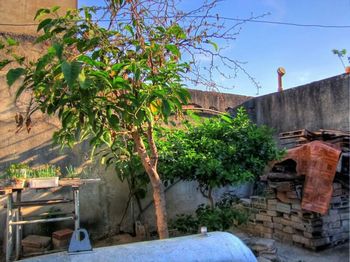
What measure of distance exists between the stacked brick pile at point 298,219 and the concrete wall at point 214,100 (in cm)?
211

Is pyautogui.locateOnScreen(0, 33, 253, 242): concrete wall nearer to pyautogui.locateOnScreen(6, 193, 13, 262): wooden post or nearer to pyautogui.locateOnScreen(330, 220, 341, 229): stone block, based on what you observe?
pyautogui.locateOnScreen(6, 193, 13, 262): wooden post

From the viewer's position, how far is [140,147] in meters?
2.53

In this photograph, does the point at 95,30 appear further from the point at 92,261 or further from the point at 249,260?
the point at 249,260

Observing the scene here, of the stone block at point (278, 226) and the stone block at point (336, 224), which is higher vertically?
the stone block at point (336, 224)

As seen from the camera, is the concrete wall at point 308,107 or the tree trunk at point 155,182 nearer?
the tree trunk at point 155,182

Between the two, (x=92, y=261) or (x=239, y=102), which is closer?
(x=92, y=261)

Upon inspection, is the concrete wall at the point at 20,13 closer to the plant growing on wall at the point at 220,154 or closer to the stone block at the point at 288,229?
the plant growing on wall at the point at 220,154

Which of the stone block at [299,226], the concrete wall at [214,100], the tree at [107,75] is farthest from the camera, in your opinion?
the concrete wall at [214,100]

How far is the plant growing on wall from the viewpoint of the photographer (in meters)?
3.35

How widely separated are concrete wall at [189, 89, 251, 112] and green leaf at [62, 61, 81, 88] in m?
4.79

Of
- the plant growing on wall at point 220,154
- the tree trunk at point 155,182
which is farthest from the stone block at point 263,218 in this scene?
the tree trunk at point 155,182

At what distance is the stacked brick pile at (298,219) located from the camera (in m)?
4.27

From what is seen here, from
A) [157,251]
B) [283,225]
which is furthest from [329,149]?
[157,251]

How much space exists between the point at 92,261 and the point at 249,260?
2.48 feet
